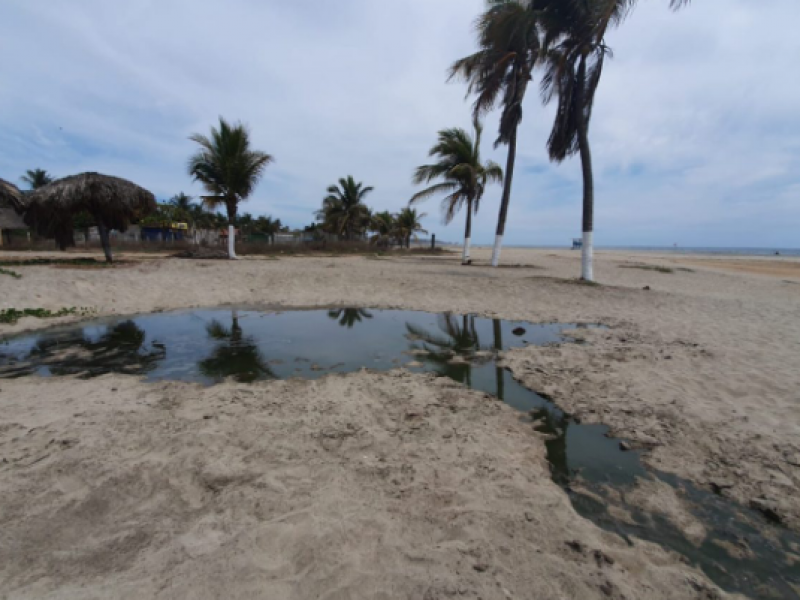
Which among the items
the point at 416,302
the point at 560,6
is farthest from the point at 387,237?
the point at 416,302

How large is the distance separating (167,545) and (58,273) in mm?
11427

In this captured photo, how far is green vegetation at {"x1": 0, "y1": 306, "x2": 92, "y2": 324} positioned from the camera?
6812 mm

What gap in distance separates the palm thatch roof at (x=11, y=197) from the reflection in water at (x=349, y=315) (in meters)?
13.0

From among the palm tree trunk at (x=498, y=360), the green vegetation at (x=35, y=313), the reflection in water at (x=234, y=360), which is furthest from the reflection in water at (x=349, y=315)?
the green vegetation at (x=35, y=313)

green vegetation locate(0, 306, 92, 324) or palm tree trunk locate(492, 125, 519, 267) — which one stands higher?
palm tree trunk locate(492, 125, 519, 267)

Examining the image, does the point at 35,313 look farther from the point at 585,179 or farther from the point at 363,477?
the point at 585,179

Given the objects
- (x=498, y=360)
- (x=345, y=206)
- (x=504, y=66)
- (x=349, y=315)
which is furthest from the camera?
(x=345, y=206)

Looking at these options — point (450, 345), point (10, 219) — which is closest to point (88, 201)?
point (10, 219)

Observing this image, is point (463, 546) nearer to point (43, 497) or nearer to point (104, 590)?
point (104, 590)

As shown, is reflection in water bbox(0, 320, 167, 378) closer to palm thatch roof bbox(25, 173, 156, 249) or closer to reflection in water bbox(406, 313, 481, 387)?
reflection in water bbox(406, 313, 481, 387)

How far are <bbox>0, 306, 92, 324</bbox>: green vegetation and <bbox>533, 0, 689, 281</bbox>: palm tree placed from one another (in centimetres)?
1421

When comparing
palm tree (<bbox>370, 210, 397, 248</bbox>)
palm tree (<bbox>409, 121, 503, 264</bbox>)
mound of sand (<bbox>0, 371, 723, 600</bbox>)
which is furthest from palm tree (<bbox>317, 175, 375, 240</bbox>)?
mound of sand (<bbox>0, 371, 723, 600</bbox>)

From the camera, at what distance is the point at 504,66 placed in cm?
1578

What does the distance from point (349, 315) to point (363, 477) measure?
6100 millimetres
